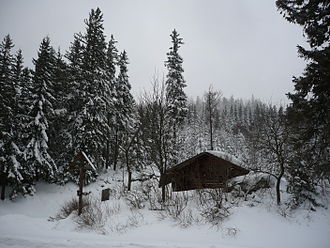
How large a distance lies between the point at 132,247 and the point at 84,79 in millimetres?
20304

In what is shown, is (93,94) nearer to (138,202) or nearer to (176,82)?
(176,82)

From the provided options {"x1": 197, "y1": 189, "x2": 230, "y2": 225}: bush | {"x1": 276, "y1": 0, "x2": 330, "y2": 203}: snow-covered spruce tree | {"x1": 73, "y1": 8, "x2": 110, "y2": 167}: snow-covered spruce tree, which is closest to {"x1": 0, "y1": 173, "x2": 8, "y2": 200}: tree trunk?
{"x1": 73, "y1": 8, "x2": 110, "y2": 167}: snow-covered spruce tree

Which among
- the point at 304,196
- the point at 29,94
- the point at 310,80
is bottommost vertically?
the point at 304,196

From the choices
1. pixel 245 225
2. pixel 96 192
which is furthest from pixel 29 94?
pixel 245 225

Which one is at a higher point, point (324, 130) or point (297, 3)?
point (297, 3)

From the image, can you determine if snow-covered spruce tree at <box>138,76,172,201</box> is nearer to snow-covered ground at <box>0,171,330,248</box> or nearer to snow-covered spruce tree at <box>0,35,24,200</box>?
snow-covered ground at <box>0,171,330,248</box>

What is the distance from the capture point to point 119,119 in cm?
2842

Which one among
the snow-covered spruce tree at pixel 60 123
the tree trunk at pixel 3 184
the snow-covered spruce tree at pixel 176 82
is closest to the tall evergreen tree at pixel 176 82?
the snow-covered spruce tree at pixel 176 82

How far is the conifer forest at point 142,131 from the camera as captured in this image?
29.2 feet

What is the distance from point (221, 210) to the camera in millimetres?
9688

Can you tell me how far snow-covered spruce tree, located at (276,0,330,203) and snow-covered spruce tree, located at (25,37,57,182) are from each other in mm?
20282

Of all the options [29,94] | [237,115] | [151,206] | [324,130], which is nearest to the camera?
[324,130]

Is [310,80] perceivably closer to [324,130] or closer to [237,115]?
[324,130]

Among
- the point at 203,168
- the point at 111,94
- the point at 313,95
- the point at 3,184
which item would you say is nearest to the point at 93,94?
the point at 111,94
